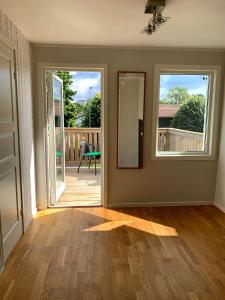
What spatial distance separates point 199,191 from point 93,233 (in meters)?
1.83

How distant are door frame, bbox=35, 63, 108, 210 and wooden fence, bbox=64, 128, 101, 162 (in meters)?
2.80

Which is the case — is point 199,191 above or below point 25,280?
above

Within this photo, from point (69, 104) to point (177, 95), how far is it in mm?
3995

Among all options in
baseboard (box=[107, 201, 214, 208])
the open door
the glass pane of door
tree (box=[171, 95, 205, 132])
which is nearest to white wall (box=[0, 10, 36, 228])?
the open door

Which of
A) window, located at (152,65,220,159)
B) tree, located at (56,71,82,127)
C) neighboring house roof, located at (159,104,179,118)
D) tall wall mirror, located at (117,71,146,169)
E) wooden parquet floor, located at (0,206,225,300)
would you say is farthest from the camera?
tree, located at (56,71,82,127)

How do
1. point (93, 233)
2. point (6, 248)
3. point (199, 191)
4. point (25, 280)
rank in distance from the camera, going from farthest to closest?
point (199, 191) → point (93, 233) → point (6, 248) → point (25, 280)

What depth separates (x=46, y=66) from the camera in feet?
10.7

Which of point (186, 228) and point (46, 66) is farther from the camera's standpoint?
point (46, 66)

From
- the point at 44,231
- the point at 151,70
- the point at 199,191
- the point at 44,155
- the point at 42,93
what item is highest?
the point at 151,70

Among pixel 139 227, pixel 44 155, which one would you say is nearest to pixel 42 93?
pixel 44 155

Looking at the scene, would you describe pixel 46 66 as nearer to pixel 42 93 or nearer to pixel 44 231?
pixel 42 93

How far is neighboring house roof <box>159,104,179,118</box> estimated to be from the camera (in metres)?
3.63

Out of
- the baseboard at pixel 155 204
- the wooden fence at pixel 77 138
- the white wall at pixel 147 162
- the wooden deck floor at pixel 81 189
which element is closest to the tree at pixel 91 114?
the wooden fence at pixel 77 138

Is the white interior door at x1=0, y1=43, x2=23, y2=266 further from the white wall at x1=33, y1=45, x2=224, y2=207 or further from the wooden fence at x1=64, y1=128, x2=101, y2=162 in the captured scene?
the wooden fence at x1=64, y1=128, x2=101, y2=162
